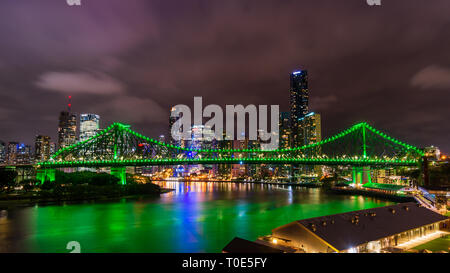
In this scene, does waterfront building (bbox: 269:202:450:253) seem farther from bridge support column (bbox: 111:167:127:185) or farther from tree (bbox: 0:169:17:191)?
bridge support column (bbox: 111:167:127:185)

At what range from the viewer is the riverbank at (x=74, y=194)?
40906 millimetres

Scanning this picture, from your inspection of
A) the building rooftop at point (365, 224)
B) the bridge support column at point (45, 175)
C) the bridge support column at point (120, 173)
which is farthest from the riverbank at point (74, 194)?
the building rooftop at point (365, 224)

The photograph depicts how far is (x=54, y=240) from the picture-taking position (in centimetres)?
2183

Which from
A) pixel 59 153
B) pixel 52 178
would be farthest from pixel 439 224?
pixel 59 153

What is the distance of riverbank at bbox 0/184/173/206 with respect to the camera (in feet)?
134

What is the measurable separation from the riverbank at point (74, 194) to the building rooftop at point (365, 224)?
3876 centimetres

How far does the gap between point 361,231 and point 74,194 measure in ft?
144

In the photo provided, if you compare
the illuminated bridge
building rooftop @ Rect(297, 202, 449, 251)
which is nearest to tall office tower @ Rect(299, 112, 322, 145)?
the illuminated bridge

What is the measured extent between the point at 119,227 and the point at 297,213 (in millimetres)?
18715

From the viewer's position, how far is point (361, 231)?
1395cm

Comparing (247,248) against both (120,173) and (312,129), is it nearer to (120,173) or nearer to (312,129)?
(120,173)

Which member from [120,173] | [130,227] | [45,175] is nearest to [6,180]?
[45,175]

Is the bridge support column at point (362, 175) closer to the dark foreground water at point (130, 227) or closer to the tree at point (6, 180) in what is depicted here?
the dark foreground water at point (130, 227)
